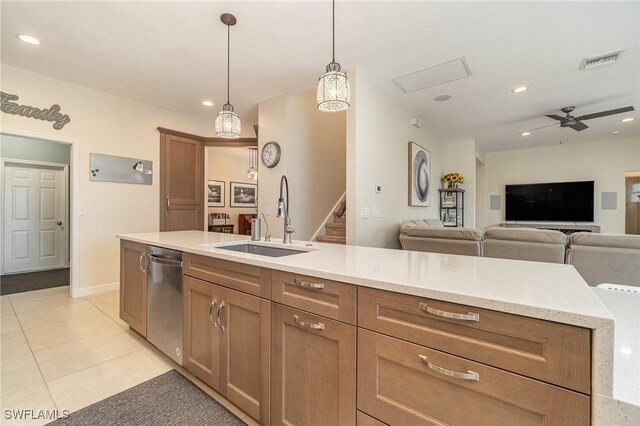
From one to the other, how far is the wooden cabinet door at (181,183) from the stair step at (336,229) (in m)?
2.36

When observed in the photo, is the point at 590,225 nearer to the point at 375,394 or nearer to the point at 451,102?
the point at 451,102

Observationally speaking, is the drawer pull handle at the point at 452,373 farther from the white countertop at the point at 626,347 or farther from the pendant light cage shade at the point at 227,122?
the pendant light cage shade at the point at 227,122

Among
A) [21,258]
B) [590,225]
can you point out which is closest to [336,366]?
[21,258]

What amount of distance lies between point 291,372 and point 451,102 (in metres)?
4.22

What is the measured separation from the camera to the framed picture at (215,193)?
7520 millimetres

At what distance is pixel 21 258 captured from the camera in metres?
4.95

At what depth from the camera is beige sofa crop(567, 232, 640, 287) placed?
7.62 feet

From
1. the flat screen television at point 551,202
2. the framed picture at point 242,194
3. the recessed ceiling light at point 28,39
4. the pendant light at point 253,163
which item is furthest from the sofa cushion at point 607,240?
the framed picture at point 242,194

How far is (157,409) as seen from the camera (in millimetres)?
1608

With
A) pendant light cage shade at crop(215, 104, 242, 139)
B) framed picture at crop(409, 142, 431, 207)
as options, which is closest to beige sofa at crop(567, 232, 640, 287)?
framed picture at crop(409, 142, 431, 207)

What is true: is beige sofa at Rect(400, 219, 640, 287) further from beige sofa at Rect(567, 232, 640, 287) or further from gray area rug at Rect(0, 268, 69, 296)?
gray area rug at Rect(0, 268, 69, 296)

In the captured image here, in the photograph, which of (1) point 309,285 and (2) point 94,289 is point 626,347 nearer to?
(1) point 309,285

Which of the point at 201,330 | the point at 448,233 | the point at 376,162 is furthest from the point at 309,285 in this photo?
the point at 376,162

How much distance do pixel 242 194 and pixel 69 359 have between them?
635 centimetres
